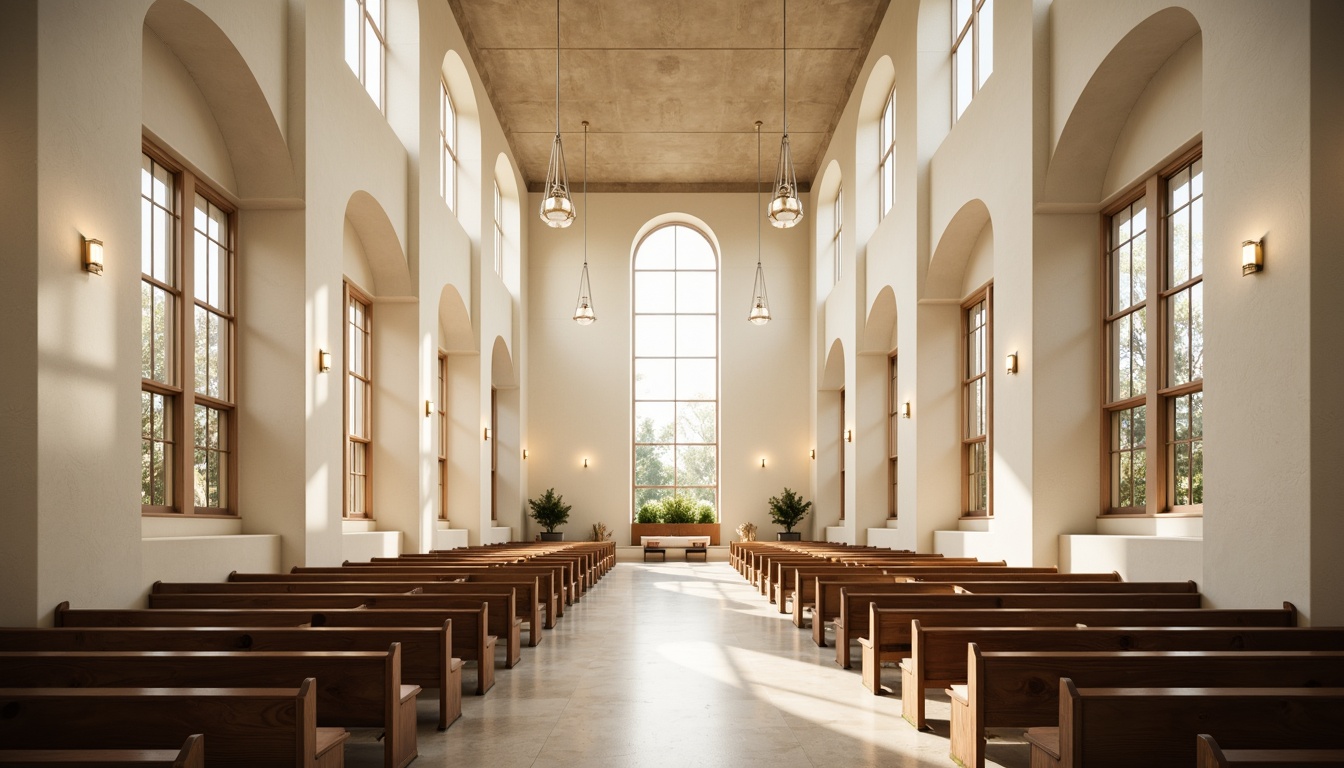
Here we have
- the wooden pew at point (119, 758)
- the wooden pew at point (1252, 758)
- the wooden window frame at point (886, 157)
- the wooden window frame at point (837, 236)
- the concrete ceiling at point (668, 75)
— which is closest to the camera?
the wooden pew at point (1252, 758)

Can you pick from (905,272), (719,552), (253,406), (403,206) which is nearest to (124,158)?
(253,406)

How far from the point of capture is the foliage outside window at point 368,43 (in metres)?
10.5

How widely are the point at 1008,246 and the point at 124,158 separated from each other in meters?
6.90

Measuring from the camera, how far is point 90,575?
5.44m

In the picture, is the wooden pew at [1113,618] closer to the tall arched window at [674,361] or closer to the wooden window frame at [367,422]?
the wooden window frame at [367,422]

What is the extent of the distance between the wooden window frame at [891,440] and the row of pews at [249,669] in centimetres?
881

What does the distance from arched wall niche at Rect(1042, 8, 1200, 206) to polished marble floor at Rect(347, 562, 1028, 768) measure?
418 centimetres

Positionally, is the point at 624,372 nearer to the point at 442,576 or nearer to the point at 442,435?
the point at 442,435

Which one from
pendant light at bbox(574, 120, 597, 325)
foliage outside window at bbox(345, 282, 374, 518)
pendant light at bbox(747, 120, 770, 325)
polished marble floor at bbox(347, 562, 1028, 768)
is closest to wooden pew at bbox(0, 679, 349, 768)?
polished marble floor at bbox(347, 562, 1028, 768)

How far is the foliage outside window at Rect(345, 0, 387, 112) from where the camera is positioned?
10.5 meters

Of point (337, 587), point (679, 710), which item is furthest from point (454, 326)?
point (679, 710)

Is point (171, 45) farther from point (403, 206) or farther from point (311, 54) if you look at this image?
A: point (403, 206)

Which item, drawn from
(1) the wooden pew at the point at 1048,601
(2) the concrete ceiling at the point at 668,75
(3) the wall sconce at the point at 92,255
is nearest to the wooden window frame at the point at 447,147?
(2) the concrete ceiling at the point at 668,75

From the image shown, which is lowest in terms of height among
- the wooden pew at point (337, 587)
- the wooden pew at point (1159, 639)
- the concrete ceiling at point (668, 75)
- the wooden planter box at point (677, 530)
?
the wooden planter box at point (677, 530)
